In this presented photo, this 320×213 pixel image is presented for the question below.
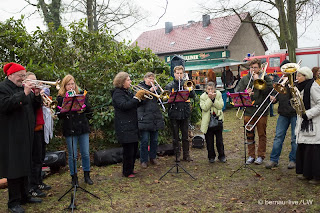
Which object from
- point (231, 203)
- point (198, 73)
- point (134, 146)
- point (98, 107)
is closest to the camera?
point (231, 203)

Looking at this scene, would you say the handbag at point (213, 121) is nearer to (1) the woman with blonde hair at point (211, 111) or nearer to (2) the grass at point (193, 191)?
(1) the woman with blonde hair at point (211, 111)

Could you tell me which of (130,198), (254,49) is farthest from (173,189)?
(254,49)

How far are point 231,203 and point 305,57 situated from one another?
15.8 metres

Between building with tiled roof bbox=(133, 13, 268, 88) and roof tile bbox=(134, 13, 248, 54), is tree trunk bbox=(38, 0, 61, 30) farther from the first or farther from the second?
roof tile bbox=(134, 13, 248, 54)

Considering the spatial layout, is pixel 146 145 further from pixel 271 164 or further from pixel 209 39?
pixel 209 39

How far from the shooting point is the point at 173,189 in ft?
17.1

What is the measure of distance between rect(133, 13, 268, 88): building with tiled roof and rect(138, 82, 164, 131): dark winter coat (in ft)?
83.1

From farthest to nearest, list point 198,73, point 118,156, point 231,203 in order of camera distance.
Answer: point 198,73 < point 118,156 < point 231,203

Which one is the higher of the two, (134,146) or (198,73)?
(198,73)

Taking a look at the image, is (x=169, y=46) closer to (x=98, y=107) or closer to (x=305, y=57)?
(x=305, y=57)

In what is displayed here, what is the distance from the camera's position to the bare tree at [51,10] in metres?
13.2

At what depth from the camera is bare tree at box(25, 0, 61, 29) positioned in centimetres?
1316

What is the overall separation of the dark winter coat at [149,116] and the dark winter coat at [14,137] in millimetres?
2575

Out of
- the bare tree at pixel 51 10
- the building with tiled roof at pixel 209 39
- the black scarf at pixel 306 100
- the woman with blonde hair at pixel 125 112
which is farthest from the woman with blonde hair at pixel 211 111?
the building with tiled roof at pixel 209 39
